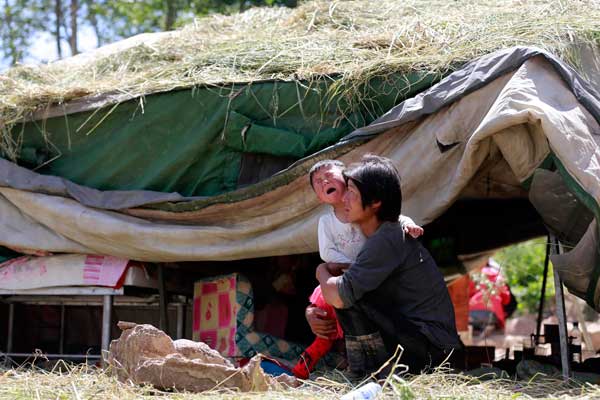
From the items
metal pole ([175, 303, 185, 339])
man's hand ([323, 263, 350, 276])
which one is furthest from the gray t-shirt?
metal pole ([175, 303, 185, 339])

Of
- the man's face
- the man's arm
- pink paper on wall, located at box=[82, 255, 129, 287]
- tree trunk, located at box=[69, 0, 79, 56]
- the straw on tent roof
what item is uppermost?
tree trunk, located at box=[69, 0, 79, 56]

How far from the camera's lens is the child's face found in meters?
4.62

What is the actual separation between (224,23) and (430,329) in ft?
12.7

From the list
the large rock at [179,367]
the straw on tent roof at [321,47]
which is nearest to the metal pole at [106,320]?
the straw on tent roof at [321,47]

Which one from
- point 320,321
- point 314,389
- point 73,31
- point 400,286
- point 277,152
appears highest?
point 73,31

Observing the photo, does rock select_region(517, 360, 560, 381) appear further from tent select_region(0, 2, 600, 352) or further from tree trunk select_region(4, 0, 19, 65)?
tree trunk select_region(4, 0, 19, 65)

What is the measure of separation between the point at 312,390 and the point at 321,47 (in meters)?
2.62

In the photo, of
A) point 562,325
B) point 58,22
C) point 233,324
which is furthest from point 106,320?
point 58,22

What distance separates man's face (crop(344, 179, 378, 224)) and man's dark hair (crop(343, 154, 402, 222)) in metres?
0.02

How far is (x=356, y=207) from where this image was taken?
440cm

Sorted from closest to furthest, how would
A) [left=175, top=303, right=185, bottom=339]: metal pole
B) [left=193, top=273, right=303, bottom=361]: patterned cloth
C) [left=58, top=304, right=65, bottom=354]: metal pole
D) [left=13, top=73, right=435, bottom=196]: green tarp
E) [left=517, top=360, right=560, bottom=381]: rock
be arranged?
[left=517, top=360, right=560, bottom=381]: rock → [left=13, top=73, right=435, bottom=196]: green tarp → [left=193, top=273, right=303, bottom=361]: patterned cloth → [left=175, top=303, right=185, bottom=339]: metal pole → [left=58, top=304, right=65, bottom=354]: metal pole

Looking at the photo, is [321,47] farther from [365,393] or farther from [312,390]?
[365,393]

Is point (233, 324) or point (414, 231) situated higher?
point (414, 231)

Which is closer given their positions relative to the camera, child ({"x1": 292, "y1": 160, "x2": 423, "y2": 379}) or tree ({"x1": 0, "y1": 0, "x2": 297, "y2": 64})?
child ({"x1": 292, "y1": 160, "x2": 423, "y2": 379})
